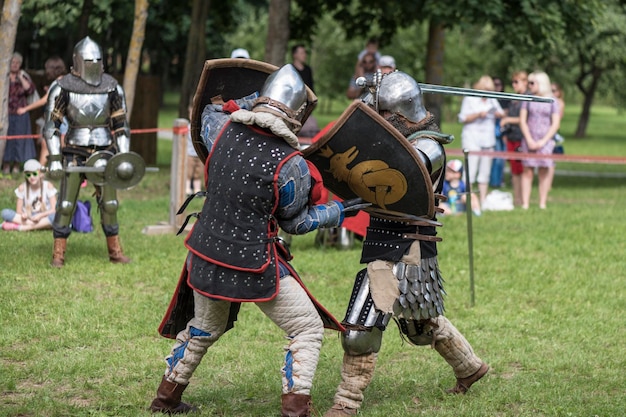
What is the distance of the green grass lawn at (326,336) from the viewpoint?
5.02 metres

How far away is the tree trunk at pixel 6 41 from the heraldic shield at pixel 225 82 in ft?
17.3

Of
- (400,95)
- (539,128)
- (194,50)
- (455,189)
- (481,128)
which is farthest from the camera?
(194,50)

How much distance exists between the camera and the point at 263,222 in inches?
166

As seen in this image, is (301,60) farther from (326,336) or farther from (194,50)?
(326,336)

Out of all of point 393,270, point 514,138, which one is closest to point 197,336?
point 393,270

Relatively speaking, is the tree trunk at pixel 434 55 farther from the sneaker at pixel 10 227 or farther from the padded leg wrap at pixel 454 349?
the padded leg wrap at pixel 454 349

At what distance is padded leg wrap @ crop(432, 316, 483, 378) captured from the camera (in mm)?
4906

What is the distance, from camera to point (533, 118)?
12.4m

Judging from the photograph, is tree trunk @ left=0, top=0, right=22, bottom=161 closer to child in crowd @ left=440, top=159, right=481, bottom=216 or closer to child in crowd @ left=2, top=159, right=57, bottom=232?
child in crowd @ left=2, top=159, right=57, bottom=232

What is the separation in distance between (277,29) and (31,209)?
500cm

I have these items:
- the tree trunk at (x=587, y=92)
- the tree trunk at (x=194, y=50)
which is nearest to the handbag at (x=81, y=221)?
the tree trunk at (x=194, y=50)

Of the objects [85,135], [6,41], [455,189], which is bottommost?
[455,189]

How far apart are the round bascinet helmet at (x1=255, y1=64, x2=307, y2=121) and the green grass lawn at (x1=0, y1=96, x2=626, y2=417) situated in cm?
149

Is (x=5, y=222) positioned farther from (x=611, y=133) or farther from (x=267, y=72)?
(x=611, y=133)
